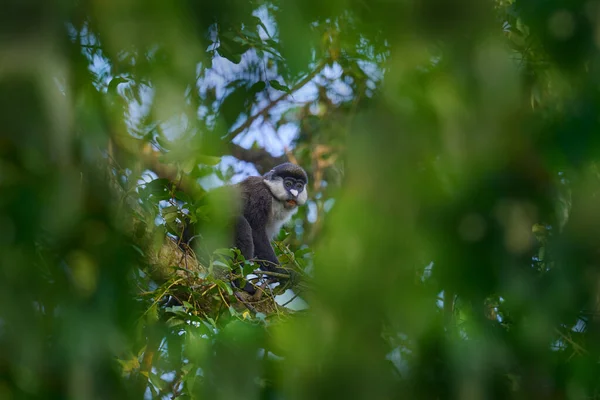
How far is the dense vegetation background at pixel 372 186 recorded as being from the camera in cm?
81

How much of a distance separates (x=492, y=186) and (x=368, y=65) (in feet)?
0.74

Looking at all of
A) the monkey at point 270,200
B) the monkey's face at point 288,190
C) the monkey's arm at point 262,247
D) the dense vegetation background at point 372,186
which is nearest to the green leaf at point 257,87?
the dense vegetation background at point 372,186

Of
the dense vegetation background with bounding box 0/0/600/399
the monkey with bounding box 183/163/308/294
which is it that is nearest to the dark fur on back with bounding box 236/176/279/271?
the monkey with bounding box 183/163/308/294

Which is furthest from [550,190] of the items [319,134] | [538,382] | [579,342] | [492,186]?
[319,134]

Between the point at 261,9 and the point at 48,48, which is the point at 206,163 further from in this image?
the point at 48,48

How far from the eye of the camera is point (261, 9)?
954 millimetres

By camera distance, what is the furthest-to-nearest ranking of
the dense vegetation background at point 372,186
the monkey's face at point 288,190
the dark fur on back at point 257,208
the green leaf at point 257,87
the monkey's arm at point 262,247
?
the monkey's face at point 288,190
the dark fur on back at point 257,208
the monkey's arm at point 262,247
the green leaf at point 257,87
the dense vegetation background at point 372,186

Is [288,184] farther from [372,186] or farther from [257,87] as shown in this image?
[372,186]

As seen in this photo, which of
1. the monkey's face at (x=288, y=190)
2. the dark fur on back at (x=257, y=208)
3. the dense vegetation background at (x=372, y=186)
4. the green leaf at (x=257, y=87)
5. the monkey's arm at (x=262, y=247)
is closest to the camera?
the dense vegetation background at (x=372, y=186)

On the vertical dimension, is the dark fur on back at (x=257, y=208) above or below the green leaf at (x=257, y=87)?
above

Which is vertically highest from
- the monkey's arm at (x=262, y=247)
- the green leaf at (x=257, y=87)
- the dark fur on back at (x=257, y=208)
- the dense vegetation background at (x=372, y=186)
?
the dark fur on back at (x=257, y=208)

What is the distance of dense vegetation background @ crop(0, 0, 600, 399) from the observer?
31.7 inches

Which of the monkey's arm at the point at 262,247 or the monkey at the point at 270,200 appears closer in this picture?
the monkey's arm at the point at 262,247

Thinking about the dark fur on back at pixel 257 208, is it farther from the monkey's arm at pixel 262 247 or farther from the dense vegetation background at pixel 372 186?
the dense vegetation background at pixel 372 186
